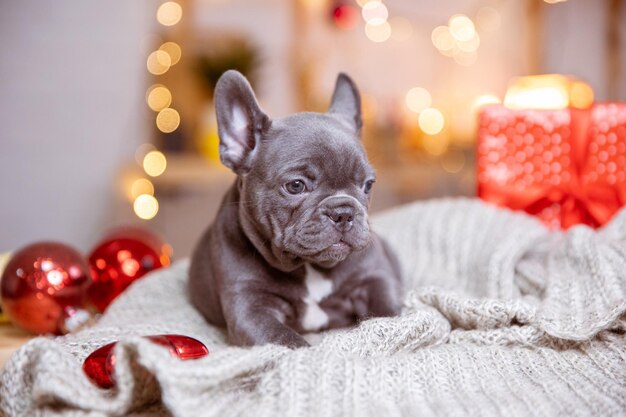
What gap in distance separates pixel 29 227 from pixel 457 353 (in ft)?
10.5

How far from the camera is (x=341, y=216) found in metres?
1.46

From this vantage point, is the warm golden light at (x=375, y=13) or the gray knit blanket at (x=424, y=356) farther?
the warm golden light at (x=375, y=13)

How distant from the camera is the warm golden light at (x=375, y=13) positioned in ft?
14.4

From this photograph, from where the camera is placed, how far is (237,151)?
5.33 ft

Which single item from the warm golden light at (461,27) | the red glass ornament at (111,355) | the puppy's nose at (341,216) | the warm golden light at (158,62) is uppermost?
the warm golden light at (461,27)

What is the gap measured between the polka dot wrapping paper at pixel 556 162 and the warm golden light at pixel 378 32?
7.50 feet

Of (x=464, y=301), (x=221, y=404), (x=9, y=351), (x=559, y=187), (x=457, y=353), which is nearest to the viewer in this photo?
(x=221, y=404)

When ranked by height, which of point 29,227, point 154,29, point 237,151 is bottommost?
point 29,227

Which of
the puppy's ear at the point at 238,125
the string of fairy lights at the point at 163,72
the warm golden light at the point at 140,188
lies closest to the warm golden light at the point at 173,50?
the string of fairy lights at the point at 163,72

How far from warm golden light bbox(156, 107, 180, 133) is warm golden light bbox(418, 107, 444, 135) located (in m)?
1.59

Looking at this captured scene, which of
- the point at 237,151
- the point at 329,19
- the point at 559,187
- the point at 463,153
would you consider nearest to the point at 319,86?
the point at 329,19

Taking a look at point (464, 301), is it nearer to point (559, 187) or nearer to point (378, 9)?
point (559, 187)

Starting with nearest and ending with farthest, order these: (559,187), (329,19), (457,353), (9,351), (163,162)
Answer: (457,353) → (9,351) → (559,187) → (163,162) → (329,19)

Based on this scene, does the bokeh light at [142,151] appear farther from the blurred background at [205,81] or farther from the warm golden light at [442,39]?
the warm golden light at [442,39]
